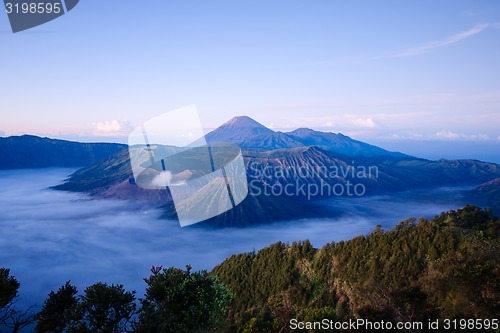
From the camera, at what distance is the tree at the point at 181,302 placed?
19406 millimetres

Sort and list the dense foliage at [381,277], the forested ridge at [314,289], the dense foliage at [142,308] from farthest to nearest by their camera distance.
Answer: the dense foliage at [381,277] → the forested ridge at [314,289] → the dense foliage at [142,308]

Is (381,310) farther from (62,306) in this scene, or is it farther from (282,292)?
(282,292)

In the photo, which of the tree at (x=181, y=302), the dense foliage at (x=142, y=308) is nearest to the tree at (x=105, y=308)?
the dense foliage at (x=142, y=308)

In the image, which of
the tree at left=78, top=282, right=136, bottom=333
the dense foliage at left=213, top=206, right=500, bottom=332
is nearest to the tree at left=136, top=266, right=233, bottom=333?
the tree at left=78, top=282, right=136, bottom=333

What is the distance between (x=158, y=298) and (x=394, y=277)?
2999 centimetres

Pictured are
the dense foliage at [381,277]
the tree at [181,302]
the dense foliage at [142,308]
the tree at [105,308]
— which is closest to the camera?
the dense foliage at [142,308]

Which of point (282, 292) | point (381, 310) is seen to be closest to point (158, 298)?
point (381, 310)

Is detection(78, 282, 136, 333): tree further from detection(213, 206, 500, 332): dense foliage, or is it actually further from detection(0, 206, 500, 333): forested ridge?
detection(213, 206, 500, 332): dense foliage

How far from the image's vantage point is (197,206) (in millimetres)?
199250

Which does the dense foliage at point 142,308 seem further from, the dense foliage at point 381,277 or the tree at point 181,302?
the dense foliage at point 381,277

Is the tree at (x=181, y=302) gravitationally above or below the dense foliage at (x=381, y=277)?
above

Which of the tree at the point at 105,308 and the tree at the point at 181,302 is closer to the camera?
the tree at the point at 105,308

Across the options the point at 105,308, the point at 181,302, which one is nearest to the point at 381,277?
the point at 181,302

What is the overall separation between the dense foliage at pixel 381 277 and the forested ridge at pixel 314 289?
4.0 inches
